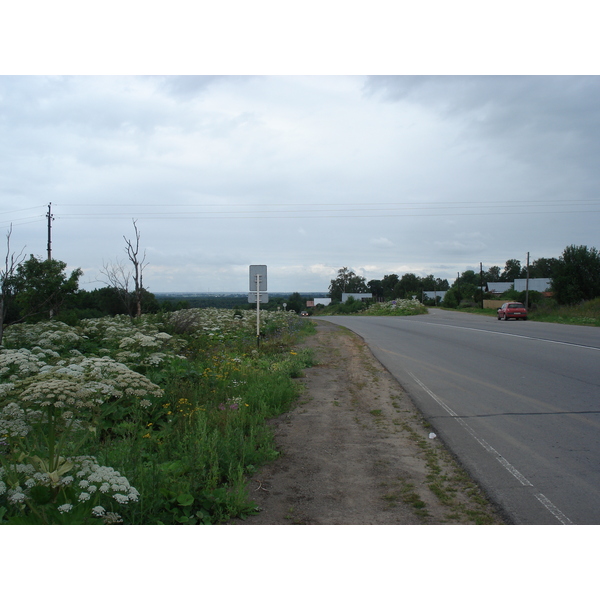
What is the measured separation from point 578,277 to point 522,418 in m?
44.0

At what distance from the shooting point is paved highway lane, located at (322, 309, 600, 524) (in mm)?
3934

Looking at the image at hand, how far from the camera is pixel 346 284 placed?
427ft

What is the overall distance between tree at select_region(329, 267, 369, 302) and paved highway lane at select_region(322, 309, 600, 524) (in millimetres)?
116294

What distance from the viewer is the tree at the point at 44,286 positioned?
1214 centimetres

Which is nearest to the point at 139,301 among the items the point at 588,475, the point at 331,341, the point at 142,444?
the point at 331,341

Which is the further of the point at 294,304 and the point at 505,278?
the point at 505,278

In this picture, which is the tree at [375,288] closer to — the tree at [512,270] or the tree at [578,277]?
the tree at [512,270]

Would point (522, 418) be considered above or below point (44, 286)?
below

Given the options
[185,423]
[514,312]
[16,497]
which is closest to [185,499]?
[16,497]

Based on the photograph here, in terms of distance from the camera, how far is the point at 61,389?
3.46 meters

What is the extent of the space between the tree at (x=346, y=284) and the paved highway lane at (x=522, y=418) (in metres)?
116

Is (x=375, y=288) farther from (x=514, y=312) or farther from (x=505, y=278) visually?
(x=514, y=312)

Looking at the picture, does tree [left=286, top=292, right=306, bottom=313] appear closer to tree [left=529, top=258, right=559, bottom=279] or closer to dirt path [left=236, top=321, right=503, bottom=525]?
dirt path [left=236, top=321, right=503, bottom=525]

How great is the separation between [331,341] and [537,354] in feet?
25.1
